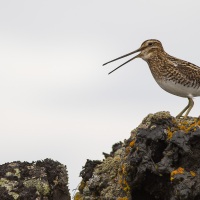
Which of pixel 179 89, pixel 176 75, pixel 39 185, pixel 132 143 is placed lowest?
pixel 132 143

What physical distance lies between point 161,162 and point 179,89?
5.36 meters

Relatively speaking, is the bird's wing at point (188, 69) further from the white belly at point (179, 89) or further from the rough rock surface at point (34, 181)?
the rough rock surface at point (34, 181)

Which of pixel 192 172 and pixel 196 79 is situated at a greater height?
pixel 196 79

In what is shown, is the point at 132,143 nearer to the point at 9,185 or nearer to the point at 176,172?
the point at 176,172

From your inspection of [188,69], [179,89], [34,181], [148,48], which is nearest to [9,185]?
[34,181]

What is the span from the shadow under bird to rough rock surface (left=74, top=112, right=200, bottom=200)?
437 cm

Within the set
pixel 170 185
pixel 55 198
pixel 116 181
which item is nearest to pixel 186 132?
pixel 170 185

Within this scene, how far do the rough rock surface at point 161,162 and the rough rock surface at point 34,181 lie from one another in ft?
4.51

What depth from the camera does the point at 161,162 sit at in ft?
26.8

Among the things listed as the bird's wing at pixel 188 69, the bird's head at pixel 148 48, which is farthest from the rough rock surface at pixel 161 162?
the bird's head at pixel 148 48

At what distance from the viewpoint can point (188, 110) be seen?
13.2 m

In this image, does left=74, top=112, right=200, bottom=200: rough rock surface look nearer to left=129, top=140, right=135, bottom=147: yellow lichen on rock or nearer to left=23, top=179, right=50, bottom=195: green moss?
left=129, top=140, right=135, bottom=147: yellow lichen on rock

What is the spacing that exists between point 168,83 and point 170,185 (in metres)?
5.55

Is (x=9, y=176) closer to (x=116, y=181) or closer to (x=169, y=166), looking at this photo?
(x=116, y=181)
